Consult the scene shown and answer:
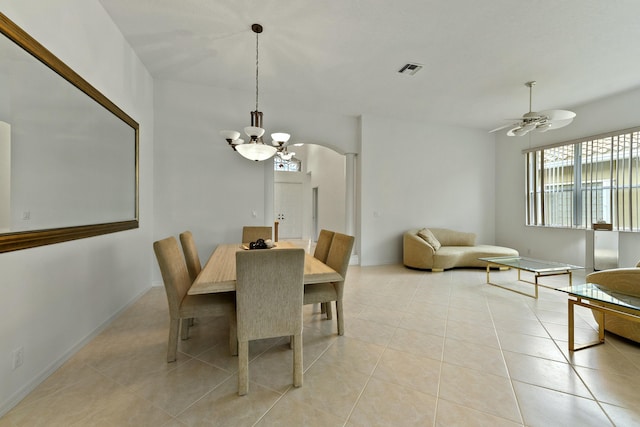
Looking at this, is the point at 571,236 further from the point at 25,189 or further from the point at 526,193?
the point at 25,189

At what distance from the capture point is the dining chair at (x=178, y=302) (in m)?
1.96

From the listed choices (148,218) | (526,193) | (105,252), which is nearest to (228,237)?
(148,218)

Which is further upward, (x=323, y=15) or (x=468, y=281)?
(x=323, y=15)

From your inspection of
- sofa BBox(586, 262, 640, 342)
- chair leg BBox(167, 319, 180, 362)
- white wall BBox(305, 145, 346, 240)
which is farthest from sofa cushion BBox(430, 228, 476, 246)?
chair leg BBox(167, 319, 180, 362)

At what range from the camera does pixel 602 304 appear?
6.74 feet

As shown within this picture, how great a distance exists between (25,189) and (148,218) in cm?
235

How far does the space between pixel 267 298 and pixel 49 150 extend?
1825 millimetres

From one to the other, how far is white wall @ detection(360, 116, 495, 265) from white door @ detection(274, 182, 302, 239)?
4.27 meters

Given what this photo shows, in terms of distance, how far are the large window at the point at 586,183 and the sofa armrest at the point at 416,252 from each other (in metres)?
2.77

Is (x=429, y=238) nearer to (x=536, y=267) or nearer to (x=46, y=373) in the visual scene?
(x=536, y=267)

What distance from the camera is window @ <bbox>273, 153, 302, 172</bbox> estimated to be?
31.5 ft

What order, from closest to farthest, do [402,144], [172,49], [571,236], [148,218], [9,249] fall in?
[9,249]
[172,49]
[148,218]
[571,236]
[402,144]

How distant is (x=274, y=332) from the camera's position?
174cm

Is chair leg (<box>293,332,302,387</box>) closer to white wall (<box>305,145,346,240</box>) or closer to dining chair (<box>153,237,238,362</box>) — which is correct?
dining chair (<box>153,237,238,362</box>)
